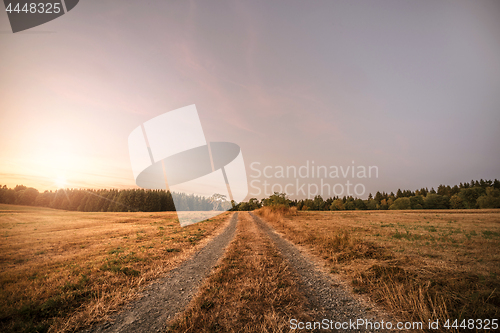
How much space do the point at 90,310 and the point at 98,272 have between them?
386cm

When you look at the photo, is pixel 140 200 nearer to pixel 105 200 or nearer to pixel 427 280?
pixel 105 200

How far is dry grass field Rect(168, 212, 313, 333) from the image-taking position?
4.02 metres

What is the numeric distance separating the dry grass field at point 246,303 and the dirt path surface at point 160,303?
0.41m

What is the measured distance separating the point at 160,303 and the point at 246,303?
2.63m

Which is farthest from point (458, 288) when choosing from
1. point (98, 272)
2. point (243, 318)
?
point (98, 272)

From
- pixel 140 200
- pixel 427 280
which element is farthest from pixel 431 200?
pixel 140 200

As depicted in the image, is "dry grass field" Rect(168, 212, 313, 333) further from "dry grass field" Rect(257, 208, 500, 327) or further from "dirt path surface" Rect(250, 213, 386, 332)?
"dry grass field" Rect(257, 208, 500, 327)

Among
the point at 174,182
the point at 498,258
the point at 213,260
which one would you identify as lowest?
the point at 213,260

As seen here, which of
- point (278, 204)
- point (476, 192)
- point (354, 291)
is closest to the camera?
point (354, 291)

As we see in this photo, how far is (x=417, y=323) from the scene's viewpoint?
4.02m

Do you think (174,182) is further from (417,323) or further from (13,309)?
(417,323)

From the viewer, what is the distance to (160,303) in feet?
17.3

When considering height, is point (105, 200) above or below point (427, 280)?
below

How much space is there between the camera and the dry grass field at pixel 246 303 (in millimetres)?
4023
